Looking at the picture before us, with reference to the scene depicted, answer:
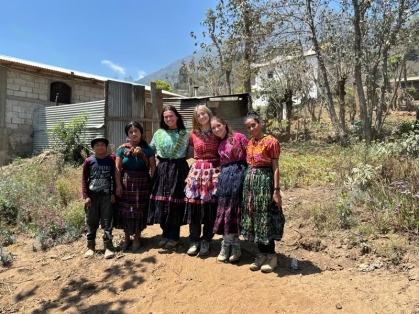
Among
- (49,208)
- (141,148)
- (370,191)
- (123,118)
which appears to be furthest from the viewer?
(123,118)

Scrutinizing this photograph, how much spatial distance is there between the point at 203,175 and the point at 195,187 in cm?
16

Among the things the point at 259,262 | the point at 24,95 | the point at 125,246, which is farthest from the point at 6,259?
the point at 24,95

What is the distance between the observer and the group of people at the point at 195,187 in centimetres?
319

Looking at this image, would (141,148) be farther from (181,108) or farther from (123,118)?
(181,108)

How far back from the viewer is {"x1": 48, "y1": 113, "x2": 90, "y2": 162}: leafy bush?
9.91 metres

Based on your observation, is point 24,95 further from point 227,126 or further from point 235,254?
point 235,254

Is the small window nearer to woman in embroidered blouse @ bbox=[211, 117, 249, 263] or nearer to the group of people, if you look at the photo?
the group of people

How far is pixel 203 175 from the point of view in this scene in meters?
3.51

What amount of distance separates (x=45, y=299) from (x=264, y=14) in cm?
1002

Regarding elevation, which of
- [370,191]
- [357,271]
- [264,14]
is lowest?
[357,271]

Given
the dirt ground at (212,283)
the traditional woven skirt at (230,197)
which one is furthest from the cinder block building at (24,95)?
the traditional woven skirt at (230,197)

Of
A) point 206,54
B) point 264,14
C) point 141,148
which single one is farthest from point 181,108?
point 141,148

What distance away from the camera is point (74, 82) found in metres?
13.3

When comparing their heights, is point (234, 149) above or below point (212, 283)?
above
